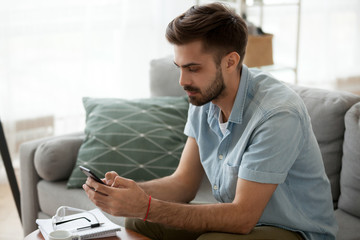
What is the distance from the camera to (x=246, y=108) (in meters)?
1.54

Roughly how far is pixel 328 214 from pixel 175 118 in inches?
36.0

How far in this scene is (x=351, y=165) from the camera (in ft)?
5.91

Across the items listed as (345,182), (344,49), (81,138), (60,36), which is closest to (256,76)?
(345,182)

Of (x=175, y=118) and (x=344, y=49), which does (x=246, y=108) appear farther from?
(x=344, y=49)

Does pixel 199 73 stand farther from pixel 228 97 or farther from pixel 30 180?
pixel 30 180

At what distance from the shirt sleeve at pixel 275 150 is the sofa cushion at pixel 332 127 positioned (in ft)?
1.64

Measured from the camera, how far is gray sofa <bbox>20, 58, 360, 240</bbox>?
5.91 ft

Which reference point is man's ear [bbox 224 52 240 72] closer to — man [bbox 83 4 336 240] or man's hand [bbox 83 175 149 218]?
man [bbox 83 4 336 240]

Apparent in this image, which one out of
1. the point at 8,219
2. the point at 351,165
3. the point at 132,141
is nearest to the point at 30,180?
the point at 132,141

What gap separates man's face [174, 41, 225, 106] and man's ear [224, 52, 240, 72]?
1.2 inches

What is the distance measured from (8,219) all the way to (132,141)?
3.59 feet

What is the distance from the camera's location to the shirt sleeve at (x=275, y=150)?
4.57ft

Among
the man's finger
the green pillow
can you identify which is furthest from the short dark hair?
the green pillow

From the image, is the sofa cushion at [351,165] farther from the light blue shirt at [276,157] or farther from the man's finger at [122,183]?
the man's finger at [122,183]
